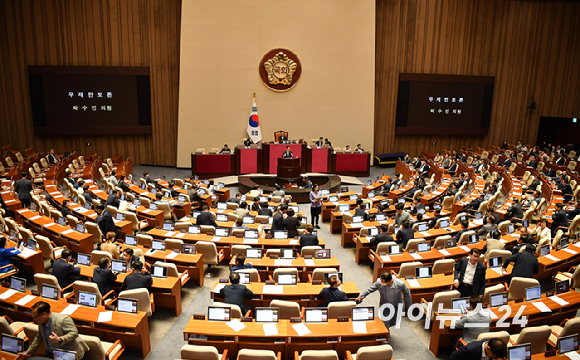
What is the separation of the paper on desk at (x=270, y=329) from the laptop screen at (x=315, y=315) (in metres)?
0.47

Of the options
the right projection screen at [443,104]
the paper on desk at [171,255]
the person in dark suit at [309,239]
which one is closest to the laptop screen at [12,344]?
the paper on desk at [171,255]

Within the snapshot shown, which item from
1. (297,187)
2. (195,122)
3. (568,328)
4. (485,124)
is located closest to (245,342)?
(568,328)

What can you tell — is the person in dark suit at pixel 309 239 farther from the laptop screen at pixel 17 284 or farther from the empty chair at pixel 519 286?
the laptop screen at pixel 17 284

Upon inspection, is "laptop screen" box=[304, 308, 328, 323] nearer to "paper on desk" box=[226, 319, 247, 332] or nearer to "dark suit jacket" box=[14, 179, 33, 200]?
"paper on desk" box=[226, 319, 247, 332]

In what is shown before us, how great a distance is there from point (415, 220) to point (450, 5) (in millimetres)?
17221

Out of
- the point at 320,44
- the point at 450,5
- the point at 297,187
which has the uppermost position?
the point at 450,5

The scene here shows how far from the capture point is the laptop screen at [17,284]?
644 centimetres

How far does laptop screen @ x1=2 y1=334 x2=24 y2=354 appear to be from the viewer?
501 cm

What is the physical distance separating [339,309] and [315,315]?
16.5 inches

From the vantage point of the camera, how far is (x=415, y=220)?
10781 millimetres

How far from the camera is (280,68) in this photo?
21.0 m

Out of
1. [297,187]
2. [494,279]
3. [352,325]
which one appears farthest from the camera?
[297,187]

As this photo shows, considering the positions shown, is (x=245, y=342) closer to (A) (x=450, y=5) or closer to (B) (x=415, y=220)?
(B) (x=415, y=220)

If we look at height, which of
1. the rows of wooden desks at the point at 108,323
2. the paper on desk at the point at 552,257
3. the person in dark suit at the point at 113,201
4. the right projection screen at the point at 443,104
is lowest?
the rows of wooden desks at the point at 108,323
